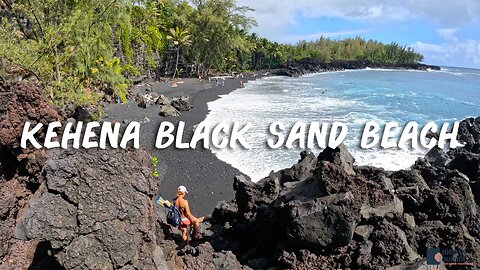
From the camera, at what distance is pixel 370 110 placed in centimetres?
3173

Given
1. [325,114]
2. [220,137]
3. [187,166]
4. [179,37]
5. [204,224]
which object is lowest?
[325,114]

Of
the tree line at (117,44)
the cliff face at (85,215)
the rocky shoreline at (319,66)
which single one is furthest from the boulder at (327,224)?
the rocky shoreline at (319,66)

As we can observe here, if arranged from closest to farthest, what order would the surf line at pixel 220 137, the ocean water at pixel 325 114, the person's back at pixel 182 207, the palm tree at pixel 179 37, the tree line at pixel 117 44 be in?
the surf line at pixel 220 137, the person's back at pixel 182 207, the tree line at pixel 117 44, the ocean water at pixel 325 114, the palm tree at pixel 179 37

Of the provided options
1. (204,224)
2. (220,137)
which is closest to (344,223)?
(204,224)

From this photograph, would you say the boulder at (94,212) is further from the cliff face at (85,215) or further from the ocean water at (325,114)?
the ocean water at (325,114)

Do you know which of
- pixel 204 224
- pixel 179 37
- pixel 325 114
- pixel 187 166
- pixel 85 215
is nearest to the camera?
pixel 85 215

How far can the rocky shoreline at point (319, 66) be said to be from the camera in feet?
230

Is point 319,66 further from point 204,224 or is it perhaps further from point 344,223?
point 344,223

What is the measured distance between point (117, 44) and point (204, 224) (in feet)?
92.8

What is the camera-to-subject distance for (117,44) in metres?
33.8

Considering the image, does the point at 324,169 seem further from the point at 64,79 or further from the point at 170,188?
the point at 64,79

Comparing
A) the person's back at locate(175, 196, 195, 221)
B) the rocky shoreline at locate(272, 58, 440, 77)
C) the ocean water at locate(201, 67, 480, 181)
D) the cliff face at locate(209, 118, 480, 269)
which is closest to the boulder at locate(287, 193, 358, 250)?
the cliff face at locate(209, 118, 480, 269)

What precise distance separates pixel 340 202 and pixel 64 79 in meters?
12.3

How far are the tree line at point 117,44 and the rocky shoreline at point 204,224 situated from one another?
772cm
